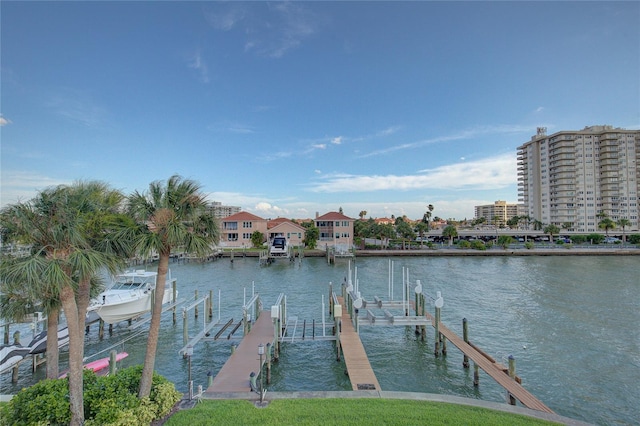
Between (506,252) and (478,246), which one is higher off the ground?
(478,246)

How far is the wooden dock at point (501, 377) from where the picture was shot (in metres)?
9.21

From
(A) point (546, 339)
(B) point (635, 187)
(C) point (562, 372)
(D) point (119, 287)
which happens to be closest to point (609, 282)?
(A) point (546, 339)

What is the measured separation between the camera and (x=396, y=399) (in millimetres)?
8406

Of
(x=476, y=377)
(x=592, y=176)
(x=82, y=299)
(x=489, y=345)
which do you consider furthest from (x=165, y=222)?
(x=592, y=176)

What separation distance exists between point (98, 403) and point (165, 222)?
4380 mm

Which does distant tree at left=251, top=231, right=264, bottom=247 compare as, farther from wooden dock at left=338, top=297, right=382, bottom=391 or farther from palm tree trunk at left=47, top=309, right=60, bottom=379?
palm tree trunk at left=47, top=309, right=60, bottom=379

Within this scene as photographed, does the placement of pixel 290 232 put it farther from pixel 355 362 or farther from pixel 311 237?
pixel 355 362

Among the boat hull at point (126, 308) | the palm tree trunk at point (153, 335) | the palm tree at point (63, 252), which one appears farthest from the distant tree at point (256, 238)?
the palm tree at point (63, 252)

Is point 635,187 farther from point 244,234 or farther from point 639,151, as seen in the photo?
point 244,234

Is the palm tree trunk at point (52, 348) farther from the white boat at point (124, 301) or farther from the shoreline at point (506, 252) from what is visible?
the shoreline at point (506, 252)

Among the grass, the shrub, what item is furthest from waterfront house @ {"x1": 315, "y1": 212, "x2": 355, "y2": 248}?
the grass

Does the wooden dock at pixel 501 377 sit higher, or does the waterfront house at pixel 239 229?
the waterfront house at pixel 239 229

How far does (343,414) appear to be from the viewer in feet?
24.8

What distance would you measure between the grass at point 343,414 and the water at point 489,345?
460 centimetres
